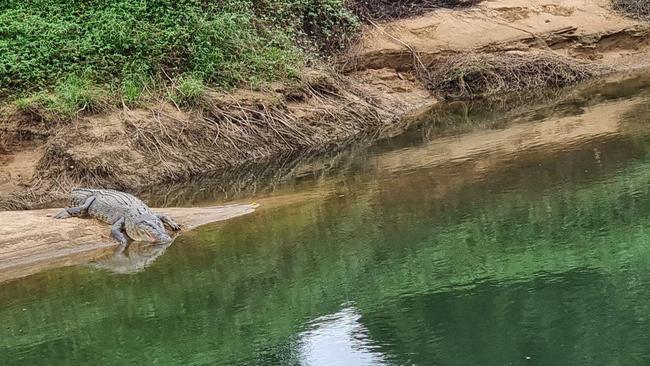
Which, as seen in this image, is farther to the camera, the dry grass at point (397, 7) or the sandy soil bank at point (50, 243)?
the dry grass at point (397, 7)

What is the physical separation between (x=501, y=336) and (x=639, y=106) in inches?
365

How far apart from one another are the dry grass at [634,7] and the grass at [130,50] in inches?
315

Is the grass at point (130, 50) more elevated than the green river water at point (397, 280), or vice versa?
the grass at point (130, 50)

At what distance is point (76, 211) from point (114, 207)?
0.45 metres

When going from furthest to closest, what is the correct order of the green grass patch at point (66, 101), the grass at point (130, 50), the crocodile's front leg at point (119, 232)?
the grass at point (130, 50), the green grass patch at point (66, 101), the crocodile's front leg at point (119, 232)

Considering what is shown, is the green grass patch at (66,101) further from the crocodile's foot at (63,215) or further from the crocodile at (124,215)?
the crocodile's foot at (63,215)

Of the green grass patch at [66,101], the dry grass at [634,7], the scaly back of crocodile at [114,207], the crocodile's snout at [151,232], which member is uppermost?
the green grass patch at [66,101]

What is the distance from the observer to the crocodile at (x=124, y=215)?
362 inches

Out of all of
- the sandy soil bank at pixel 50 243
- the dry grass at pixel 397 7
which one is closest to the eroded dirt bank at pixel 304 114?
the dry grass at pixel 397 7

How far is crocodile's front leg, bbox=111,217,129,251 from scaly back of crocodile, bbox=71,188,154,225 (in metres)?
0.07

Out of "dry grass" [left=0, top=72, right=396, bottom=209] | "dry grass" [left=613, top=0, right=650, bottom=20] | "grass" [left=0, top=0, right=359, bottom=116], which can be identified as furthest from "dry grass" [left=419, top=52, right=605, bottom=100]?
"dry grass" [left=613, top=0, right=650, bottom=20]

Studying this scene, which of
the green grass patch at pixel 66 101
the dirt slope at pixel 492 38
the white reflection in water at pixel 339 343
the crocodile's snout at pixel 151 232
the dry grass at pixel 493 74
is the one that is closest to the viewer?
the white reflection in water at pixel 339 343

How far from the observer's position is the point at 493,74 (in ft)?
56.5

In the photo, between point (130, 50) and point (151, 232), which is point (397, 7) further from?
point (151, 232)
